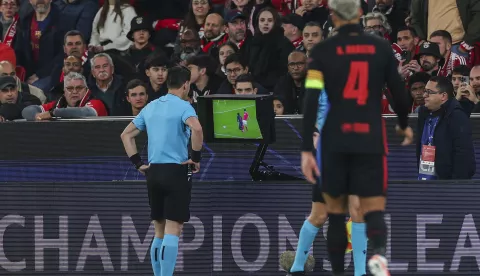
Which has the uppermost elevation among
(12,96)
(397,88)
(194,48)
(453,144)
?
(397,88)

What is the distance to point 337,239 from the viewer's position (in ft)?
33.0

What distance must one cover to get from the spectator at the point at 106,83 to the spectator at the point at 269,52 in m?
1.66

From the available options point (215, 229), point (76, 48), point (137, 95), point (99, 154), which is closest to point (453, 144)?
point (215, 229)

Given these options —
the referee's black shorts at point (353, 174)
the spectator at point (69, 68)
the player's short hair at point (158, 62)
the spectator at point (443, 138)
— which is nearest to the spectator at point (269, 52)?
the player's short hair at point (158, 62)

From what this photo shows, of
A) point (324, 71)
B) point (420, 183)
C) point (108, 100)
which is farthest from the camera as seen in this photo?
point (108, 100)

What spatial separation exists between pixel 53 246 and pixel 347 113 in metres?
4.67

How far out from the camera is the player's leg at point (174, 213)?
12.2 metres

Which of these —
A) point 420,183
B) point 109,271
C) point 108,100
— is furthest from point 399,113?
point 108,100

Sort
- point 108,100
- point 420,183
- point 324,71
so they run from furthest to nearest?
point 108,100, point 420,183, point 324,71

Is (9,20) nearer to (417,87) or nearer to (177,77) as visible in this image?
(417,87)

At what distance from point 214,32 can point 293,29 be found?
1.12 metres

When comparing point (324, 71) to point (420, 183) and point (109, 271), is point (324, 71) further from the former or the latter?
point (109, 271)

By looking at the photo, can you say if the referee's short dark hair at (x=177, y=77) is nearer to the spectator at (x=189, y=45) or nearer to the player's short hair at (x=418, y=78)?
the player's short hair at (x=418, y=78)

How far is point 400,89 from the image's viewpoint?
9875mm
